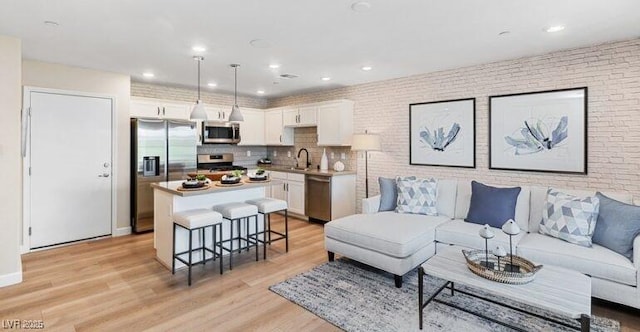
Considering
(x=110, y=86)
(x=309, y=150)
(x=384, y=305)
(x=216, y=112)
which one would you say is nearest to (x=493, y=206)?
(x=384, y=305)

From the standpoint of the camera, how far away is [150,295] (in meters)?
2.96

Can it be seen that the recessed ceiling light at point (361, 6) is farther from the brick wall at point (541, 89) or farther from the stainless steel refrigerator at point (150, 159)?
the stainless steel refrigerator at point (150, 159)

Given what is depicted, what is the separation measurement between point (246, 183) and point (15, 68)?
8.44 feet

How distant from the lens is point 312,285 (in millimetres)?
3170

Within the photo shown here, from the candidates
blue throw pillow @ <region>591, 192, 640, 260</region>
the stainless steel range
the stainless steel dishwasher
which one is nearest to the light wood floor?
blue throw pillow @ <region>591, 192, 640, 260</region>

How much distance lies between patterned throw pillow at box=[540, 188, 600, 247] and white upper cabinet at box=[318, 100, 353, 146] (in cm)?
318

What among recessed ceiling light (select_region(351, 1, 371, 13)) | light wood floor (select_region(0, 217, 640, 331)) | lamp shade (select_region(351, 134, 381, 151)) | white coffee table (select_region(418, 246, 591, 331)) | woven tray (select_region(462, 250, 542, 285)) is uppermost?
recessed ceiling light (select_region(351, 1, 371, 13))

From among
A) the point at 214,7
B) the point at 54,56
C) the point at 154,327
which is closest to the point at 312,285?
the point at 154,327

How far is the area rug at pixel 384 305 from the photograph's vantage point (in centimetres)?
246

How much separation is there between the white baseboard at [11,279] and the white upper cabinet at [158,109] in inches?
105

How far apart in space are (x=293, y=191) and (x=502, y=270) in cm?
416

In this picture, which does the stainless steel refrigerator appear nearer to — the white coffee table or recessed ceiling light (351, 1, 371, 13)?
recessed ceiling light (351, 1, 371, 13)

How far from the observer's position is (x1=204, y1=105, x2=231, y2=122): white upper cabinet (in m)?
6.11

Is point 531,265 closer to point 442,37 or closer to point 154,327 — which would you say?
point 442,37
